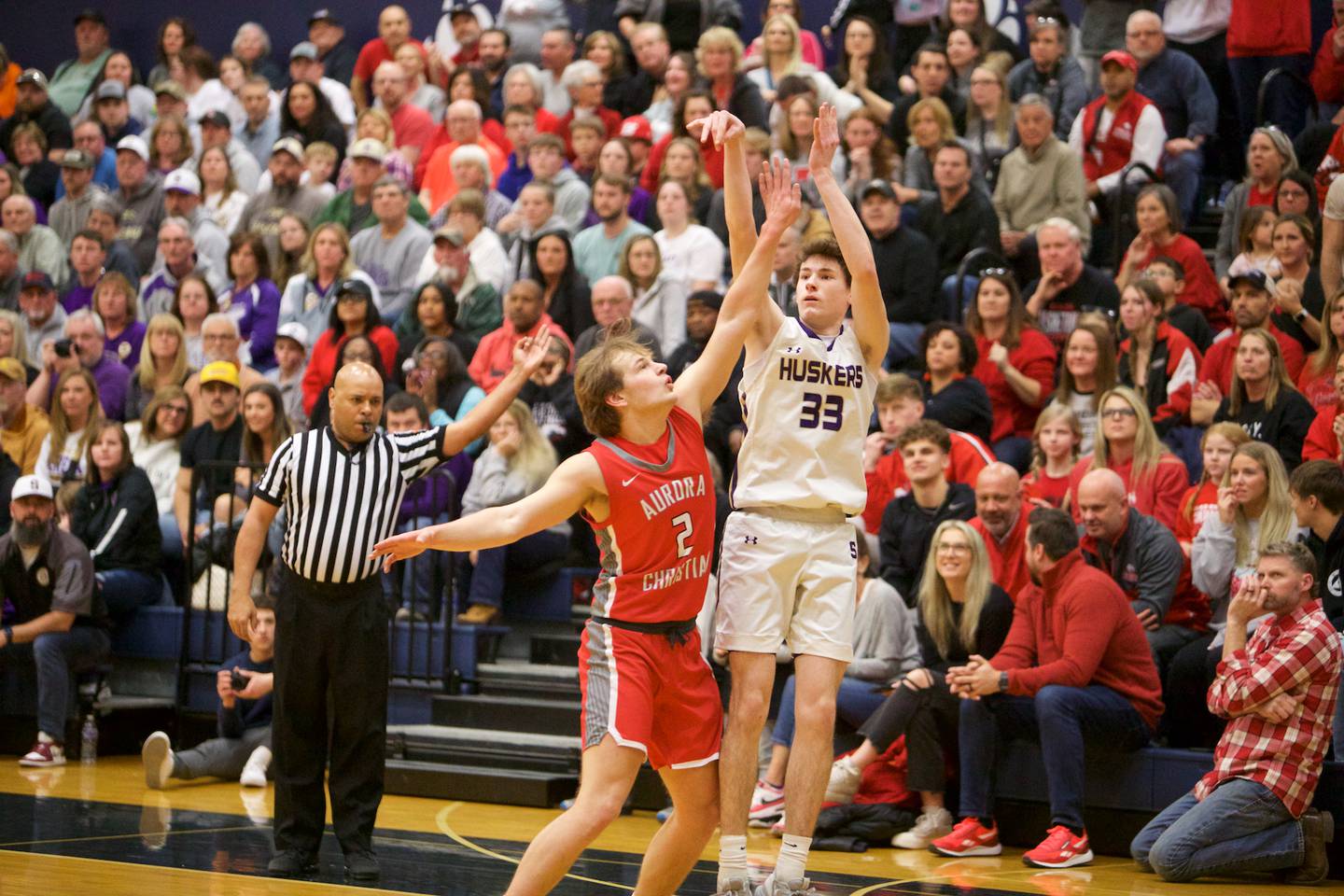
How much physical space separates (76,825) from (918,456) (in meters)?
4.28

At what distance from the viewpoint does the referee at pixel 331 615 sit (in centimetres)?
666

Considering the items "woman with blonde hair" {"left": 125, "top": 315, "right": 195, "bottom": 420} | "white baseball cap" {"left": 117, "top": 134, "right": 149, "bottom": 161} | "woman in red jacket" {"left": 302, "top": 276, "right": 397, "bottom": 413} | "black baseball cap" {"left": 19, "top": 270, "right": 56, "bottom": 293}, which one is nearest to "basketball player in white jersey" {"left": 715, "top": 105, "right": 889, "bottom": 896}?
"woman in red jacket" {"left": 302, "top": 276, "right": 397, "bottom": 413}

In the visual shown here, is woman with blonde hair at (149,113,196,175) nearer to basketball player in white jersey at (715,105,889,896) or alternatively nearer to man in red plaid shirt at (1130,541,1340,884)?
basketball player in white jersey at (715,105,889,896)

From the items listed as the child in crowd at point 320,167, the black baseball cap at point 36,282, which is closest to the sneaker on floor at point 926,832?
the child in crowd at point 320,167

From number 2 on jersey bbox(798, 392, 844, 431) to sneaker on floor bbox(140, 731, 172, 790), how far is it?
4648mm

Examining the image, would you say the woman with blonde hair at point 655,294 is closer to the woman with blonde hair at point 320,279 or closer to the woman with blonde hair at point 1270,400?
the woman with blonde hair at point 320,279

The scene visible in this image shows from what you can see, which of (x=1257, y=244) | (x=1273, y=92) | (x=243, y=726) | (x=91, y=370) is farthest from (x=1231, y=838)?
(x=91, y=370)

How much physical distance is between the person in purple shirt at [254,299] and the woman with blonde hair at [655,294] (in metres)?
2.98

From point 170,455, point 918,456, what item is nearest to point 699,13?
point 170,455

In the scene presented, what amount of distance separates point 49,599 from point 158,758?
5.77ft

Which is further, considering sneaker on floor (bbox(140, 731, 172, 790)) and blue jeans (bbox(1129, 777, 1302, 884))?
sneaker on floor (bbox(140, 731, 172, 790))

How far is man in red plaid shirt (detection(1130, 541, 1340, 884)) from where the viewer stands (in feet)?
23.0

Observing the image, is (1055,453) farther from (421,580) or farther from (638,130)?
(638,130)

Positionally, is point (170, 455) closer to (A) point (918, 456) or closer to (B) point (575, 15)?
(A) point (918, 456)
